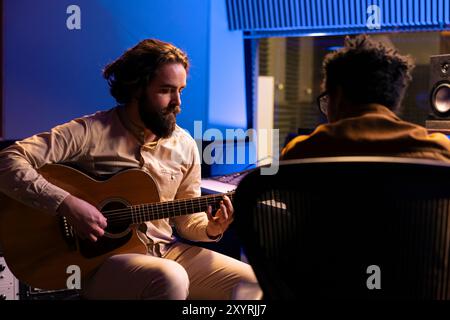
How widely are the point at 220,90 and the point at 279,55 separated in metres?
1.36

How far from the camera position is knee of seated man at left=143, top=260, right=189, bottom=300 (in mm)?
1955

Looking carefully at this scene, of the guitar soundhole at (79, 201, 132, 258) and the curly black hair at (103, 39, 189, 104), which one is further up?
the curly black hair at (103, 39, 189, 104)

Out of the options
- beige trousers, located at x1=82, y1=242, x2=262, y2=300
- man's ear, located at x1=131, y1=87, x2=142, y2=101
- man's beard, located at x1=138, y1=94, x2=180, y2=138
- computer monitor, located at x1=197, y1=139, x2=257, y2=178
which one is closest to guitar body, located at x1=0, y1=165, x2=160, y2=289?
beige trousers, located at x1=82, y1=242, x2=262, y2=300

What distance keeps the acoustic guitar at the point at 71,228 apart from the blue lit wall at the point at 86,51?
152cm

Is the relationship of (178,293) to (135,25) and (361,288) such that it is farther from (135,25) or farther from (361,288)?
(135,25)

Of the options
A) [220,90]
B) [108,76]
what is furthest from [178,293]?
[220,90]

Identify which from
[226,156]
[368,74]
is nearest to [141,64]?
[368,74]

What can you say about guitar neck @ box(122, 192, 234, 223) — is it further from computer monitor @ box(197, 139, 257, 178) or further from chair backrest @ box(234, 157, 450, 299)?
computer monitor @ box(197, 139, 257, 178)

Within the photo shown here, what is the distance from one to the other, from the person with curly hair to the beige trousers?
574 mm

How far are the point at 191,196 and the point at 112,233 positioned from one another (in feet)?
1.25

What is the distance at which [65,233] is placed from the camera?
2.21 meters

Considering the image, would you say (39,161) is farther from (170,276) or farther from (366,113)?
(366,113)

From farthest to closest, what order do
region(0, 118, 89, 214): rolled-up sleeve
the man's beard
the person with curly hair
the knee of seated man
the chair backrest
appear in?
the man's beard → region(0, 118, 89, 214): rolled-up sleeve → the knee of seated man → the person with curly hair → the chair backrest

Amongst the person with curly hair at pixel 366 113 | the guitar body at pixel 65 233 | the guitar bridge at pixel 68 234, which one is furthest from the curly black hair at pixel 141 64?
the person with curly hair at pixel 366 113
